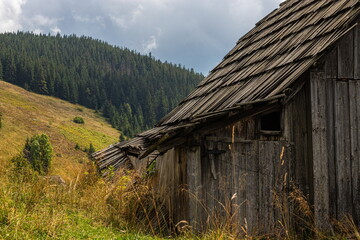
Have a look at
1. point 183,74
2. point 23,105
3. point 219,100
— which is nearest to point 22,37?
point 183,74

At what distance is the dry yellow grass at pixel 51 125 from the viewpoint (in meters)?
62.2

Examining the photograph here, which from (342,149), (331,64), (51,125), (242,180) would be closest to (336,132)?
(342,149)

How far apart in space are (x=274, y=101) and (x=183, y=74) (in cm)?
16729

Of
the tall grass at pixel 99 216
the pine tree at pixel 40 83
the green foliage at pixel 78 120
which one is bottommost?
the tall grass at pixel 99 216

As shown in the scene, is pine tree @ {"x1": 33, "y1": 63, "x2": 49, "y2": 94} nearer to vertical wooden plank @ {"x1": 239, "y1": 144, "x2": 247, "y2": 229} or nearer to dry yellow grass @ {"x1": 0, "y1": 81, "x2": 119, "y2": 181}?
dry yellow grass @ {"x1": 0, "y1": 81, "x2": 119, "y2": 181}

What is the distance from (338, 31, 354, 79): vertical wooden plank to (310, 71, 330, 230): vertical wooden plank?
485 millimetres

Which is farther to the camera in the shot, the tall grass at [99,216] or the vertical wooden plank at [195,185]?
the vertical wooden plank at [195,185]

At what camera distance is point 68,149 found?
219 feet

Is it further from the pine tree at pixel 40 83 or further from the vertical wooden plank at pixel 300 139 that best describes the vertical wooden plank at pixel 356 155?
the pine tree at pixel 40 83

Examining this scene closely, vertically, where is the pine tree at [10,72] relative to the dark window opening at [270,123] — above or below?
above

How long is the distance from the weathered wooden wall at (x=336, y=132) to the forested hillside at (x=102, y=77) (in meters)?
102

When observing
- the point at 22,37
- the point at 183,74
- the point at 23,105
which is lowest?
the point at 23,105

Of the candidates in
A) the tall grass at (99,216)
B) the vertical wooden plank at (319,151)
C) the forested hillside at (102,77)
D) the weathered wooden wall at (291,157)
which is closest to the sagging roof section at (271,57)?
the weathered wooden wall at (291,157)

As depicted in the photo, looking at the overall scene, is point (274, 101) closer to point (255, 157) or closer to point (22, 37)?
point (255, 157)
